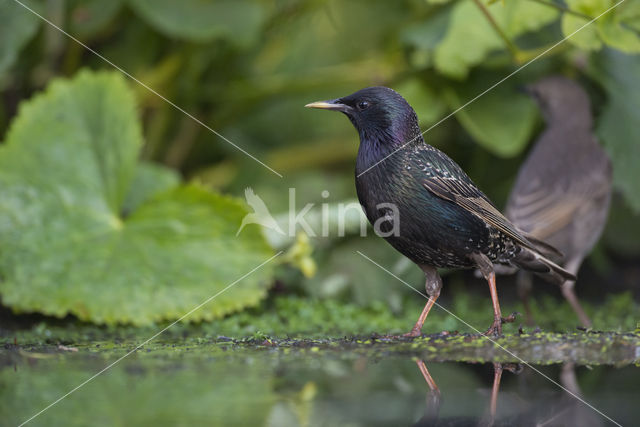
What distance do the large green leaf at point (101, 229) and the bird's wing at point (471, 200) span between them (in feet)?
3.47

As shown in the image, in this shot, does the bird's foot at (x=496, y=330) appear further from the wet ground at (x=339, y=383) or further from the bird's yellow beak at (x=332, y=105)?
the bird's yellow beak at (x=332, y=105)

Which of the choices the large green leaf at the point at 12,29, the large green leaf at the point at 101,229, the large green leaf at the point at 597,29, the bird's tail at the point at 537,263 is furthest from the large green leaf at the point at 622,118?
the large green leaf at the point at 12,29

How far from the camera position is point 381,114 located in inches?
66.6

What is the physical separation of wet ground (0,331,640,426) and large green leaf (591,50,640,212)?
135cm

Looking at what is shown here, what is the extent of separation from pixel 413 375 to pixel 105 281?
4.52 ft

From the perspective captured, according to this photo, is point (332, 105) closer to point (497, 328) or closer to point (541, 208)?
point (497, 328)

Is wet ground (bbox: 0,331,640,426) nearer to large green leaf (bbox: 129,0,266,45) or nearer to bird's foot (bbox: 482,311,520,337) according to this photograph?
bird's foot (bbox: 482,311,520,337)

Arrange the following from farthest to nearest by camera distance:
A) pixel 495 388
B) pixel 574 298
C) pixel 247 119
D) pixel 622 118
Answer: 1. pixel 247 119
2. pixel 622 118
3. pixel 574 298
4. pixel 495 388

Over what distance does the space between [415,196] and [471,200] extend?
171 mm

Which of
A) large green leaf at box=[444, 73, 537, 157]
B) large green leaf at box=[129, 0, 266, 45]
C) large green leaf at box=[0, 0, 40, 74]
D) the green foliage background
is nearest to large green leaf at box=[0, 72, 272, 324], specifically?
the green foliage background

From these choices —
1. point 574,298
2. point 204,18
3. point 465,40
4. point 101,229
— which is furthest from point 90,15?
point 574,298

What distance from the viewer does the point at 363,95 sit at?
5.62 ft

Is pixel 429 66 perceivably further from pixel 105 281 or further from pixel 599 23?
pixel 105 281

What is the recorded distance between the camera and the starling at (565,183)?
2789 millimetres
